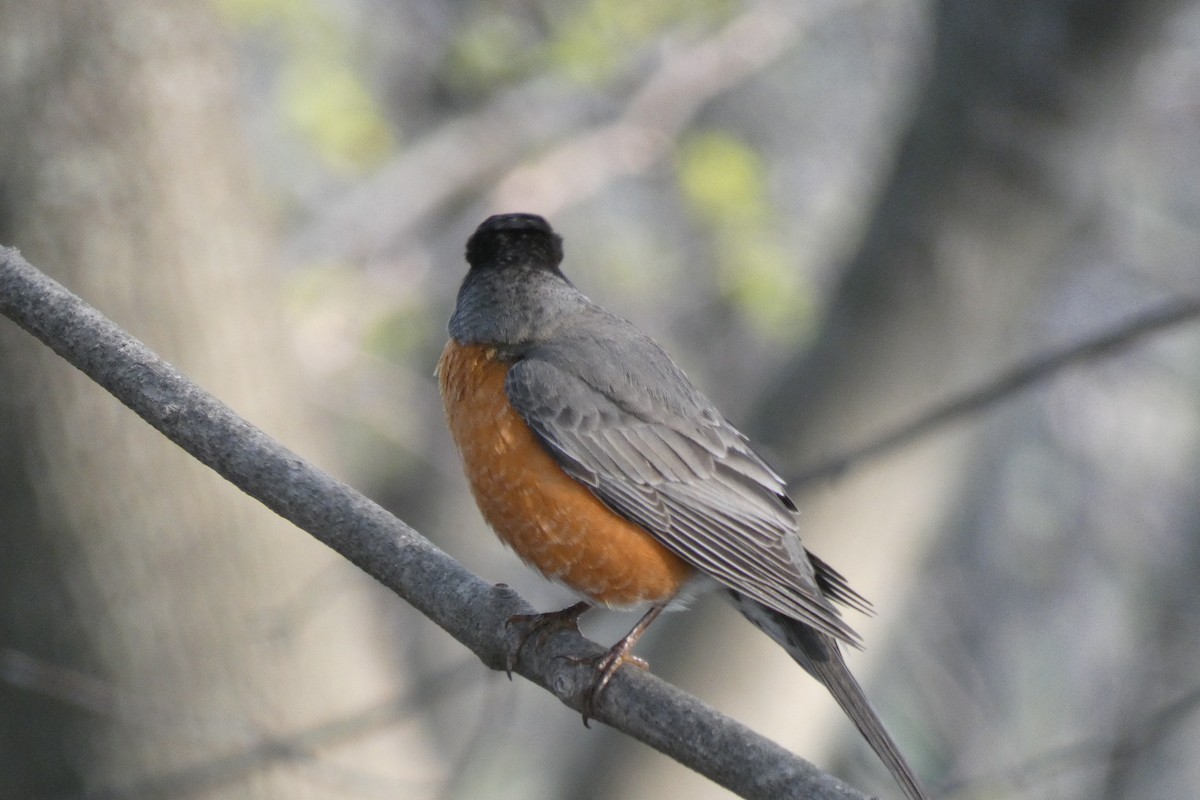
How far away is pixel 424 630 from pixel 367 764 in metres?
4.03

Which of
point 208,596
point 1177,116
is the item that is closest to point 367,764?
point 208,596

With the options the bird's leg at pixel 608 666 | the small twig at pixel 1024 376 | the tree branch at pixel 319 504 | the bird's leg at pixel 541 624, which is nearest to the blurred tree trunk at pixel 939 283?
the small twig at pixel 1024 376

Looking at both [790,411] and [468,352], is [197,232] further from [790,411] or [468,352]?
[790,411]

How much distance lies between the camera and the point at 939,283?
555 cm

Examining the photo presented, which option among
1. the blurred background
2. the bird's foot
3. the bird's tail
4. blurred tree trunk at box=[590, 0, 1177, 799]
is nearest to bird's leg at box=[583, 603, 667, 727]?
the bird's foot

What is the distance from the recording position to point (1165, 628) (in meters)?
7.42

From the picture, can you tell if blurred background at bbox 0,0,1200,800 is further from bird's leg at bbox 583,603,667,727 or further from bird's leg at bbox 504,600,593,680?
bird's leg at bbox 583,603,667,727

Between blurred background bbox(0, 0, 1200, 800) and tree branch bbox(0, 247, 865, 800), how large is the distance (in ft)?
4.16

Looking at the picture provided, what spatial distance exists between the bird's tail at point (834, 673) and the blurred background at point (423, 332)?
518 mm

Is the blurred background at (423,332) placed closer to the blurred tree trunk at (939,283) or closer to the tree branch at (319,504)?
the blurred tree trunk at (939,283)

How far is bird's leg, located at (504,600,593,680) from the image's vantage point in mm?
3117

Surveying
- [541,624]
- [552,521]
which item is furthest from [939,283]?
[541,624]

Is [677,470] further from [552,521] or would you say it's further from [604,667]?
[604,667]

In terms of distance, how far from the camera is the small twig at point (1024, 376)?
374cm
